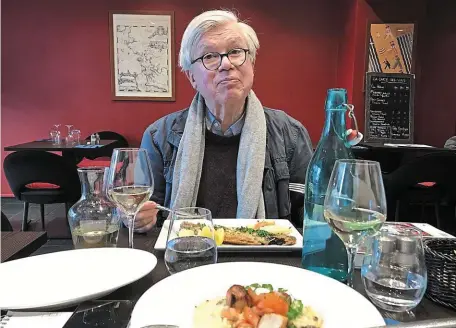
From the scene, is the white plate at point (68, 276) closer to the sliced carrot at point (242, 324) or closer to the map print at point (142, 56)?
the sliced carrot at point (242, 324)

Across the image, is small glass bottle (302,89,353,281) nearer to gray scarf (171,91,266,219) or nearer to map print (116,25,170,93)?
gray scarf (171,91,266,219)

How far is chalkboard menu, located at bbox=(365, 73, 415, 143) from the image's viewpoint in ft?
14.0

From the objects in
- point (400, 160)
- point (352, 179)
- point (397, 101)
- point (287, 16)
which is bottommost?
point (400, 160)

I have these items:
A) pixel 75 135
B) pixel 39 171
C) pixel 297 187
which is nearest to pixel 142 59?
pixel 75 135

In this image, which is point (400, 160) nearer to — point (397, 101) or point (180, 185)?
point (397, 101)

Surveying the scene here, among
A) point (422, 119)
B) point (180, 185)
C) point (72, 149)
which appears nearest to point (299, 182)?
point (180, 185)

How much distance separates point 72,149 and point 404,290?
3303 mm

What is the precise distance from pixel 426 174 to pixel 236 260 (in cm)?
235

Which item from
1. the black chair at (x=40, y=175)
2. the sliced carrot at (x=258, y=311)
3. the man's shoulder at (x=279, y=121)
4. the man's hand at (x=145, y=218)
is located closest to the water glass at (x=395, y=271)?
the sliced carrot at (x=258, y=311)

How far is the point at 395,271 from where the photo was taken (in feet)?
Result: 2.20

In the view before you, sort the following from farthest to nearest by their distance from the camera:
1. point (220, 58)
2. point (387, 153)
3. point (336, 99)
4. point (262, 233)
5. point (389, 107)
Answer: point (389, 107) → point (387, 153) → point (220, 58) → point (262, 233) → point (336, 99)

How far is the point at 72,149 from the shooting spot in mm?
3416

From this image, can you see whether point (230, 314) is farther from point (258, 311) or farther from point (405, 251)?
point (405, 251)

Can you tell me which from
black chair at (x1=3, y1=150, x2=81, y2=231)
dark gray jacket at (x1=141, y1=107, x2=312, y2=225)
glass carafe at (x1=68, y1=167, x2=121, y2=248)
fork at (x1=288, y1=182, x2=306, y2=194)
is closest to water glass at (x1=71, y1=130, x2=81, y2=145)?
black chair at (x1=3, y1=150, x2=81, y2=231)
